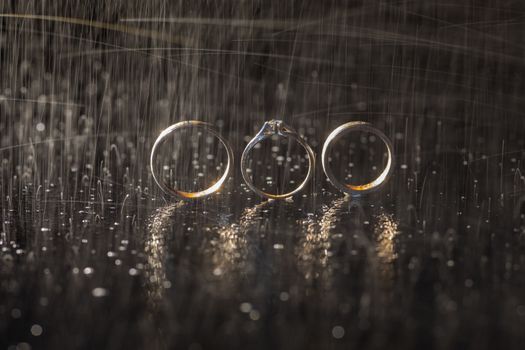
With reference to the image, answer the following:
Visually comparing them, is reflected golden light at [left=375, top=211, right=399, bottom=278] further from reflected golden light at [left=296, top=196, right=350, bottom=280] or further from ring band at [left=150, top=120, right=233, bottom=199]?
ring band at [left=150, top=120, right=233, bottom=199]

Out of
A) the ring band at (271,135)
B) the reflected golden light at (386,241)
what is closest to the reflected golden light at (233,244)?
the ring band at (271,135)

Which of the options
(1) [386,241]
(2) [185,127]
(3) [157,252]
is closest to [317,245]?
(1) [386,241]

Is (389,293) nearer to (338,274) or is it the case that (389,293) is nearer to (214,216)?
(338,274)

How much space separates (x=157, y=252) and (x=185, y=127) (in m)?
0.32

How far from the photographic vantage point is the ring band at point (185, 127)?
1.29 meters

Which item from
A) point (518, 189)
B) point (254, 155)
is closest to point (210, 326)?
point (518, 189)

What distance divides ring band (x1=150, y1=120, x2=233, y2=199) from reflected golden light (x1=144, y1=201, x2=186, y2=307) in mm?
24

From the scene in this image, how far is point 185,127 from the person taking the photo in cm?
129

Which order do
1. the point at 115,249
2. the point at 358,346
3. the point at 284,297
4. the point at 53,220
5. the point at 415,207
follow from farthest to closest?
the point at 415,207 → the point at 53,220 → the point at 115,249 → the point at 284,297 → the point at 358,346

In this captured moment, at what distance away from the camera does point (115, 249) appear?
41.2 inches

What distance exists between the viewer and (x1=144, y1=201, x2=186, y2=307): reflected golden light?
2.88 ft

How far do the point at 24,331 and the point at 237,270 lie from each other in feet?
0.94

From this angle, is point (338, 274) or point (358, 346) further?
point (338, 274)

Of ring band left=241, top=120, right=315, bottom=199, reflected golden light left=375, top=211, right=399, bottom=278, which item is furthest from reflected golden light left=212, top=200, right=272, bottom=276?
reflected golden light left=375, top=211, right=399, bottom=278
